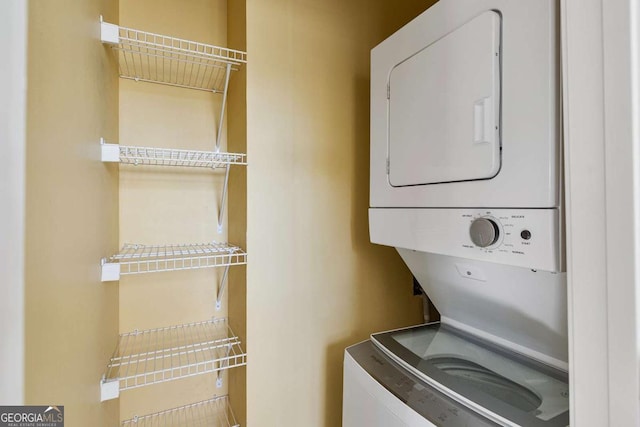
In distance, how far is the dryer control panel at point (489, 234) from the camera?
0.83 m

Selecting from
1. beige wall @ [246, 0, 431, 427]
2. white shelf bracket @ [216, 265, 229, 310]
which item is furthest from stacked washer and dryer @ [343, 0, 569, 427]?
white shelf bracket @ [216, 265, 229, 310]

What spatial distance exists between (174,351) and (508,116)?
6.27 ft

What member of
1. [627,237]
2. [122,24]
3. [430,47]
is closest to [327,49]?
[430,47]

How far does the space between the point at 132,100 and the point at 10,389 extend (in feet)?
5.38

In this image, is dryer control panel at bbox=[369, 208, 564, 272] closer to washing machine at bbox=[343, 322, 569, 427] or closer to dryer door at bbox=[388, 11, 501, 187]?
dryer door at bbox=[388, 11, 501, 187]

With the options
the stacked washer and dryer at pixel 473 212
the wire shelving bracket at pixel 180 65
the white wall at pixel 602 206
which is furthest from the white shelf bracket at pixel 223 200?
the white wall at pixel 602 206

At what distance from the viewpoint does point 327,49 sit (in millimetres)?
1810

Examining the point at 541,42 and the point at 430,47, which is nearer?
the point at 541,42

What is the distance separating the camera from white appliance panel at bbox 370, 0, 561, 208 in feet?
2.75

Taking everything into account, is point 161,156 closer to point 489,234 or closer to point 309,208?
point 309,208

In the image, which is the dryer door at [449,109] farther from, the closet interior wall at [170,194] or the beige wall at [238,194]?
the closet interior wall at [170,194]

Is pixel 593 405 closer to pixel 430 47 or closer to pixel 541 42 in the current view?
pixel 541 42

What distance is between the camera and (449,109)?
113 cm

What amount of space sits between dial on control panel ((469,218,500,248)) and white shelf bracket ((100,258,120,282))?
4.65ft
